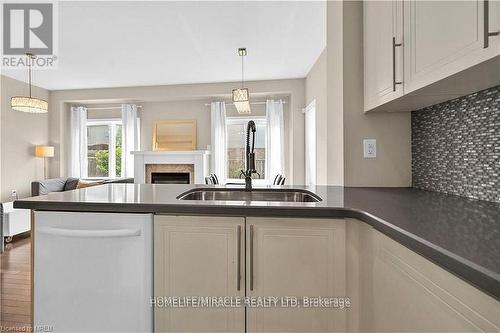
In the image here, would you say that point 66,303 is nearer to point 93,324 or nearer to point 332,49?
point 93,324

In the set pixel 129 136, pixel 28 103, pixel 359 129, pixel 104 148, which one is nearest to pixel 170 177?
pixel 129 136

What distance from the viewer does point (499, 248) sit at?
631mm

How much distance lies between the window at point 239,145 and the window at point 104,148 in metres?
2.61

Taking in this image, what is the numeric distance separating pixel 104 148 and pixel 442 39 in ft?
22.9

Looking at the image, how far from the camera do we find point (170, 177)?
6.17 m

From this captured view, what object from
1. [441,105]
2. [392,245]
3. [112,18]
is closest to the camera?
[392,245]

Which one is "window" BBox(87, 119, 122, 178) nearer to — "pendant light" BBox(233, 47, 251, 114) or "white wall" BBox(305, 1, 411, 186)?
"pendant light" BBox(233, 47, 251, 114)

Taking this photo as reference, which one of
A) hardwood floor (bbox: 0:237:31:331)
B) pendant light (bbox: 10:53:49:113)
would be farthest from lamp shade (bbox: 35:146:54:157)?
hardwood floor (bbox: 0:237:31:331)

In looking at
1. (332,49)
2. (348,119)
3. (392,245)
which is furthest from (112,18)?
(392,245)

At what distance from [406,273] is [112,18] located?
3.60m

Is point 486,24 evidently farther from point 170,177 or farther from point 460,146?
point 170,177

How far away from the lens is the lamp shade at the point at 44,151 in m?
5.71

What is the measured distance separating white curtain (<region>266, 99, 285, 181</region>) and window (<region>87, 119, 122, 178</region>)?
11.5 ft

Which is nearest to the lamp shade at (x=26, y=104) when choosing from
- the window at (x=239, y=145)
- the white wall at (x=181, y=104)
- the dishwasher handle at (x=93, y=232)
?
the white wall at (x=181, y=104)
